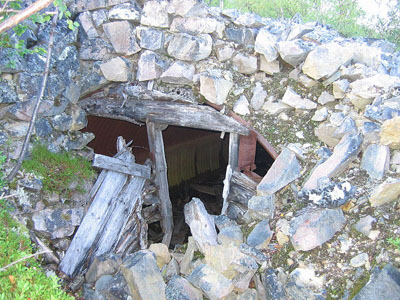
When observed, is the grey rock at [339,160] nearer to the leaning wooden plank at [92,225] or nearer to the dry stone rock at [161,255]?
the dry stone rock at [161,255]

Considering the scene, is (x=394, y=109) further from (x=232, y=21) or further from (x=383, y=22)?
(x=383, y=22)

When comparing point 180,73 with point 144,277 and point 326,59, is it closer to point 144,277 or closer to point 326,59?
point 326,59

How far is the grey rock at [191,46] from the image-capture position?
4523 mm

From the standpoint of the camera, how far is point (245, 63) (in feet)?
14.8

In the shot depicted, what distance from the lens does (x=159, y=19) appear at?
15.1 ft

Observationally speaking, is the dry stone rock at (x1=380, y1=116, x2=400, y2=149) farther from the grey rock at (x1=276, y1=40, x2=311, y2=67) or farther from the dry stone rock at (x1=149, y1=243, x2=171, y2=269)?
the dry stone rock at (x1=149, y1=243, x2=171, y2=269)

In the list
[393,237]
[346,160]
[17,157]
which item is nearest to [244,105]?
[346,160]

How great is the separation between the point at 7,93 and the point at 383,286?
13.5ft

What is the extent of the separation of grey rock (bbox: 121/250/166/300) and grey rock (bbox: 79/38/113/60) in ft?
8.84

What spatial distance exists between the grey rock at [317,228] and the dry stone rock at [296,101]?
51.9 inches

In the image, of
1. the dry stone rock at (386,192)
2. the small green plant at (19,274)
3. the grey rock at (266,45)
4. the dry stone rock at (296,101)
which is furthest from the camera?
the grey rock at (266,45)

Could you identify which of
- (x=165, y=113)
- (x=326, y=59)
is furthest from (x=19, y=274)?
(x=326, y=59)

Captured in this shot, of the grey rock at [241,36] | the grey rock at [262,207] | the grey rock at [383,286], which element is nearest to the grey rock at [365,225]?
the grey rock at [383,286]

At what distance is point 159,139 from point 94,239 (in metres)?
1.65
